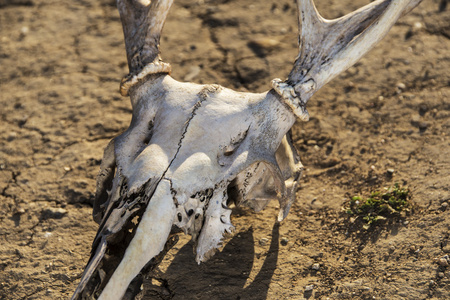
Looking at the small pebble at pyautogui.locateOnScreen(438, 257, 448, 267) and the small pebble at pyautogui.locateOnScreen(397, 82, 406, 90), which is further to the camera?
the small pebble at pyautogui.locateOnScreen(397, 82, 406, 90)

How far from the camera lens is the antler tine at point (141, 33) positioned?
11.3 ft

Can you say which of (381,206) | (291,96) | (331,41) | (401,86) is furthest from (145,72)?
(401,86)

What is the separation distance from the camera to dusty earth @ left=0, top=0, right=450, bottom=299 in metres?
3.46

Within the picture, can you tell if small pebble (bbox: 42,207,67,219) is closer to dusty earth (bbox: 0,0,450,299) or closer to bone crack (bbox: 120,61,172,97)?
dusty earth (bbox: 0,0,450,299)

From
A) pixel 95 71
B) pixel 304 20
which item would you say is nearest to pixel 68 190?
pixel 95 71

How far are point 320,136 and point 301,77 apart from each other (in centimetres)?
128

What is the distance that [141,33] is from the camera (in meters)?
3.53

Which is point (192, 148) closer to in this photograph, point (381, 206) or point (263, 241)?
point (263, 241)

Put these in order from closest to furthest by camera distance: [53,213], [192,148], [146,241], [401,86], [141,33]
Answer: [146,241] → [192,148] → [141,33] → [53,213] → [401,86]

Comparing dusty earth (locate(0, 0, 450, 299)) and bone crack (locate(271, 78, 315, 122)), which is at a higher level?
bone crack (locate(271, 78, 315, 122))

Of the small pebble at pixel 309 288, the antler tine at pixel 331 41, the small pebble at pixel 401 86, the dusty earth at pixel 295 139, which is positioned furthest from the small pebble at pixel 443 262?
the small pebble at pixel 401 86

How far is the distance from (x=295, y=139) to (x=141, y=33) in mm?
1585

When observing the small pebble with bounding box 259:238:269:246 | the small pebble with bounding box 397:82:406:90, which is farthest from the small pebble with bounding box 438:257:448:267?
the small pebble with bounding box 397:82:406:90

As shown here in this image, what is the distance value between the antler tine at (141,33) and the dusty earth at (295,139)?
3.71 ft
